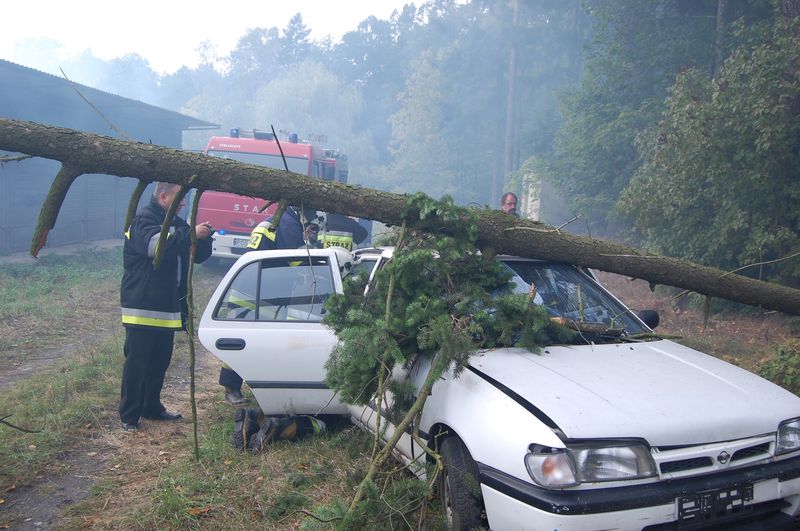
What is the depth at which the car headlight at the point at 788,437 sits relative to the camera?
3186mm

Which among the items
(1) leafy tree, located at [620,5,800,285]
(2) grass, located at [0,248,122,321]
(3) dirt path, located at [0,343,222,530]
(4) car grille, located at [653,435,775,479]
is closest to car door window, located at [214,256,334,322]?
(3) dirt path, located at [0,343,222,530]

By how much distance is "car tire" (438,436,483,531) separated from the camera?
3.17 m

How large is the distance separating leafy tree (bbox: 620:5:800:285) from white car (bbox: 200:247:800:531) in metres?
6.38

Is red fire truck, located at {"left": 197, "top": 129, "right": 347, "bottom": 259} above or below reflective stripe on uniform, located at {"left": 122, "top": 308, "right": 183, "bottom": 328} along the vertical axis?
above

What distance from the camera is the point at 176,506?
3.82 meters

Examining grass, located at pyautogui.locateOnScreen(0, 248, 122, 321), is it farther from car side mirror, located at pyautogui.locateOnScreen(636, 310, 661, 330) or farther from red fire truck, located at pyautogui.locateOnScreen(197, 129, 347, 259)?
car side mirror, located at pyautogui.locateOnScreen(636, 310, 661, 330)

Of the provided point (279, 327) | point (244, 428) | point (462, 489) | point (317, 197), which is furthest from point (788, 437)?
point (244, 428)

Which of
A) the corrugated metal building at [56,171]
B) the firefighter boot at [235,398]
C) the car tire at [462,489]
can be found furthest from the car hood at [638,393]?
the corrugated metal building at [56,171]

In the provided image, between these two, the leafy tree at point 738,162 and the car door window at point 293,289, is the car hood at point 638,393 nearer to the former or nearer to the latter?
the car door window at point 293,289

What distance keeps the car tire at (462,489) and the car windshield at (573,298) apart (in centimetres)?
113

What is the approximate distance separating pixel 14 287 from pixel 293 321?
852 cm

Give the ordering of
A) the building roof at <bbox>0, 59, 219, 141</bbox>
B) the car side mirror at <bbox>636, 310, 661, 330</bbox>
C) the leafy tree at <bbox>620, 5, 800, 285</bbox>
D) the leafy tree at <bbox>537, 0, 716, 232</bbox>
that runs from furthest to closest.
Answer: the leafy tree at <bbox>537, 0, 716, 232</bbox>, the building roof at <bbox>0, 59, 219, 141</bbox>, the leafy tree at <bbox>620, 5, 800, 285</bbox>, the car side mirror at <bbox>636, 310, 661, 330</bbox>

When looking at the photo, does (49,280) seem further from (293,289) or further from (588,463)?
(588,463)

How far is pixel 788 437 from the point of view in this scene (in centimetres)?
325
